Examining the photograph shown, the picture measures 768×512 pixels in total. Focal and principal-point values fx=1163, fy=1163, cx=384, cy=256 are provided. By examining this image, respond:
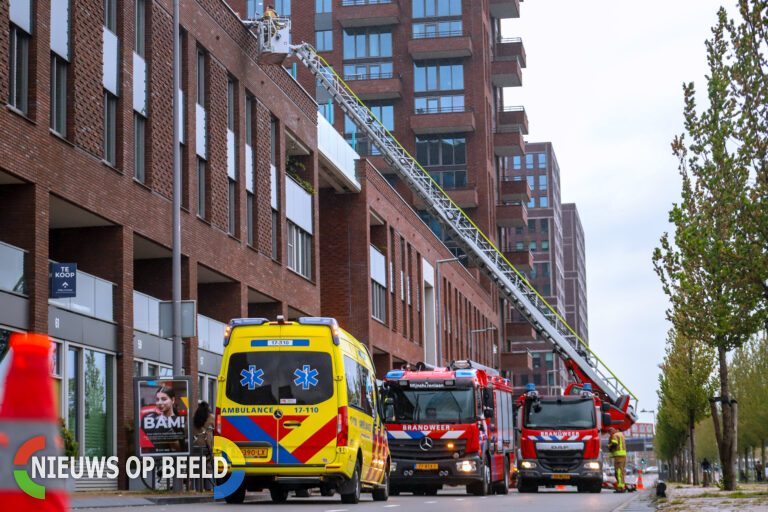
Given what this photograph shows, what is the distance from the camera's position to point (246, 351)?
18.0 m

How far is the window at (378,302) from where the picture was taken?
52562 millimetres

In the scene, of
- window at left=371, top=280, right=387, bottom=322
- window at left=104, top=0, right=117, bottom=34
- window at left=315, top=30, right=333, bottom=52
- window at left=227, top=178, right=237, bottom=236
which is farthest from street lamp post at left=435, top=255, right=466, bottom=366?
window at left=104, top=0, right=117, bottom=34

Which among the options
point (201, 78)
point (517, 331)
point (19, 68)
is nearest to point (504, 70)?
point (517, 331)

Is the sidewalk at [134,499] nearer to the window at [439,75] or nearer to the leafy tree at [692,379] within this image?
the leafy tree at [692,379]

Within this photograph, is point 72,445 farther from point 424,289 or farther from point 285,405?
point 424,289

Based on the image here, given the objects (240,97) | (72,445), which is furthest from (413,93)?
(72,445)

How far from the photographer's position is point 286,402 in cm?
1783

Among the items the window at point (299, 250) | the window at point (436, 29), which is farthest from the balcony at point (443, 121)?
the window at point (299, 250)

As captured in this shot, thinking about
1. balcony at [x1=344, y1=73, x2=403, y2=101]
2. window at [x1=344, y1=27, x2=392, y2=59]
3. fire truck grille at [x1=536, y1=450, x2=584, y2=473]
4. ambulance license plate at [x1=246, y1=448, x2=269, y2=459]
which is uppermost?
window at [x1=344, y1=27, x2=392, y2=59]

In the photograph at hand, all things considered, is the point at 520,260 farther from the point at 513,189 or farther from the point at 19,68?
the point at 19,68

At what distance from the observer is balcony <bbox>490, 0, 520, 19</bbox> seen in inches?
3608

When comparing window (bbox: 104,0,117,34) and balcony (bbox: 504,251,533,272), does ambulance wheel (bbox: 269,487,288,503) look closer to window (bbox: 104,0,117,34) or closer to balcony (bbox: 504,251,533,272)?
window (bbox: 104,0,117,34)

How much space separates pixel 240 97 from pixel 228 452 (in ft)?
64.2

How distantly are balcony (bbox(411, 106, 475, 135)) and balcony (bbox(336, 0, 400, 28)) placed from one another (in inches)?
287
